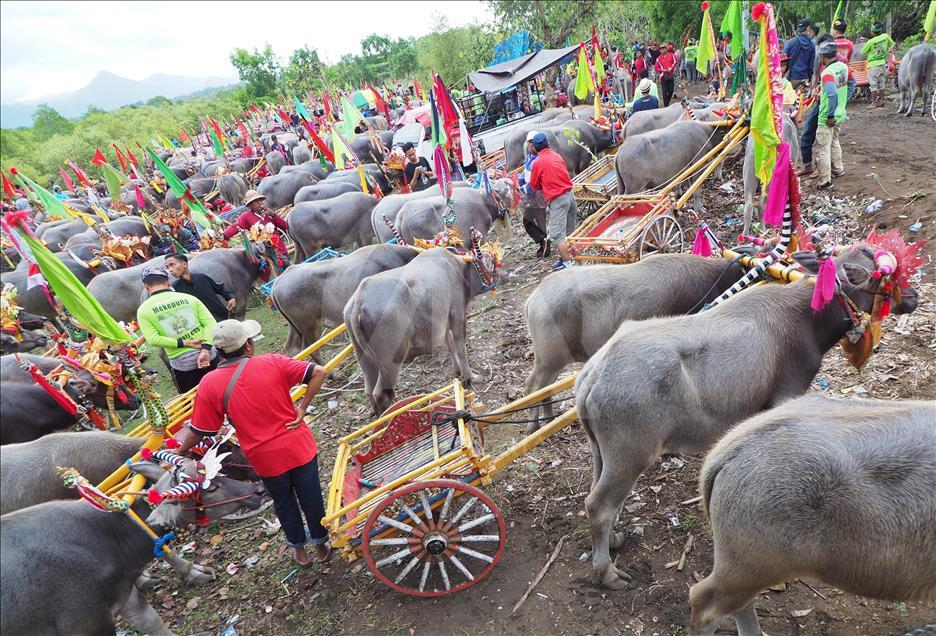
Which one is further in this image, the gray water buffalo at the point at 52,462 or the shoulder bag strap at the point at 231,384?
the gray water buffalo at the point at 52,462

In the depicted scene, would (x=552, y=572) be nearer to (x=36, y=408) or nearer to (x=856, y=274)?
(x=856, y=274)

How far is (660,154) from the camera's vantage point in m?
→ 10.2

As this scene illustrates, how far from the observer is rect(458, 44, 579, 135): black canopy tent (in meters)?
18.7

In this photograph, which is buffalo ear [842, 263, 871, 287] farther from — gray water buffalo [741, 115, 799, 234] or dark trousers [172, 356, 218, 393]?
dark trousers [172, 356, 218, 393]

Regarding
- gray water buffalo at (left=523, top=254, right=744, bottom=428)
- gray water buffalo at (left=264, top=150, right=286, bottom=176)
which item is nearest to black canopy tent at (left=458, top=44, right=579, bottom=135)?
gray water buffalo at (left=264, top=150, right=286, bottom=176)

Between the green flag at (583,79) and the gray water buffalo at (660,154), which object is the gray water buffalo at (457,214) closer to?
the gray water buffalo at (660,154)

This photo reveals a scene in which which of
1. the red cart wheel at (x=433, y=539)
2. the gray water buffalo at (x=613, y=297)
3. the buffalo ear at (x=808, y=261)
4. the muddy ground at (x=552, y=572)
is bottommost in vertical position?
the muddy ground at (x=552, y=572)

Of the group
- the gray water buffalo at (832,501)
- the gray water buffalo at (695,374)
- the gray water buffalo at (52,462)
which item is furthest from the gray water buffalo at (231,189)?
the gray water buffalo at (832,501)

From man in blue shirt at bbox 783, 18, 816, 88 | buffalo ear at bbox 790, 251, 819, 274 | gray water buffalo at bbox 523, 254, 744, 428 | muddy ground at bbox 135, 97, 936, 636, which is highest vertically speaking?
man in blue shirt at bbox 783, 18, 816, 88

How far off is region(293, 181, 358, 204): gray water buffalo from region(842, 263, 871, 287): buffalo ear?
12284 millimetres

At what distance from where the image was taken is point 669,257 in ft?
18.2

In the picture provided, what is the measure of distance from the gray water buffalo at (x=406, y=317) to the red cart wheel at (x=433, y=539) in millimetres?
2337

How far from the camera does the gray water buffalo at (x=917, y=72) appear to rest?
39.5ft

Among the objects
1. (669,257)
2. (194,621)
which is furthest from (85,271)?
(669,257)
